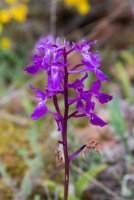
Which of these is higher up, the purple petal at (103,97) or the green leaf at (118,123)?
the green leaf at (118,123)

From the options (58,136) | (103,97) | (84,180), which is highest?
(58,136)

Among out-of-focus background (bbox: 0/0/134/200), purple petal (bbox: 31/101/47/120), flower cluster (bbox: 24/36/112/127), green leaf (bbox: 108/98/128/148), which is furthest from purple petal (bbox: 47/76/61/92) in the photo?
green leaf (bbox: 108/98/128/148)

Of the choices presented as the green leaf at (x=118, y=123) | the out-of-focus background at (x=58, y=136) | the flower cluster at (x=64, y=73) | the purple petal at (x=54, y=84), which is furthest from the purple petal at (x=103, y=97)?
the green leaf at (x=118, y=123)

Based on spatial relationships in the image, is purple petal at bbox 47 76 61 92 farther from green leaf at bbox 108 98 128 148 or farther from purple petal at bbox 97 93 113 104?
green leaf at bbox 108 98 128 148

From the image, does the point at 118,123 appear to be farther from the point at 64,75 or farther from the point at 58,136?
the point at 64,75

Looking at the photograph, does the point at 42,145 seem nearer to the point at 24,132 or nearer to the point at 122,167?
the point at 24,132

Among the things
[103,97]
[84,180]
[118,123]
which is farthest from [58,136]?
[103,97]

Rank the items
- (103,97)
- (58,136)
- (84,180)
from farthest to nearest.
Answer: (58,136) → (84,180) → (103,97)

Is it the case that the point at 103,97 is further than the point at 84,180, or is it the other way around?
the point at 84,180

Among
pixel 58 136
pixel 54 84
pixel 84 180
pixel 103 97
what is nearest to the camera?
pixel 54 84

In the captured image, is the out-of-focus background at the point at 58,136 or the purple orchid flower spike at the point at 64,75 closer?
the purple orchid flower spike at the point at 64,75

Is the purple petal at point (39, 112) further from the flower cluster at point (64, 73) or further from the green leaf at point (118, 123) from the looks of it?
the green leaf at point (118, 123)
